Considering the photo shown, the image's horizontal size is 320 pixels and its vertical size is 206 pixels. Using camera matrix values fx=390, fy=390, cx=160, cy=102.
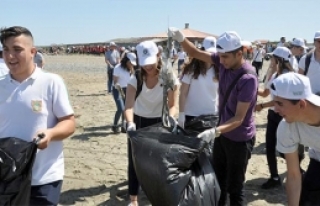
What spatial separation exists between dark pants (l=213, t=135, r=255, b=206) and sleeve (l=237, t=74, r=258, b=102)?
0.41 metres

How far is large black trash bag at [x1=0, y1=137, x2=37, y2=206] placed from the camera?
7.04ft

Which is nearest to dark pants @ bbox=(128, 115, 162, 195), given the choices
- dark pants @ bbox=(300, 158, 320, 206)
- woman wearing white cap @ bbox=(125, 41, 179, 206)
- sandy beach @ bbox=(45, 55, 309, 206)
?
woman wearing white cap @ bbox=(125, 41, 179, 206)

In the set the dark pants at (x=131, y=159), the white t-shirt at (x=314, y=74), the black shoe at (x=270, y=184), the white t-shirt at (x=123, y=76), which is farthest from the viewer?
the white t-shirt at (x=123, y=76)

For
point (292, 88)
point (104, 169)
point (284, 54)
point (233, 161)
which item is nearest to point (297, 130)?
point (292, 88)

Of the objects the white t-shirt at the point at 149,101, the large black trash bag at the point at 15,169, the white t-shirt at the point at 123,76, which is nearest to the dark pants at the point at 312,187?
the white t-shirt at the point at 149,101

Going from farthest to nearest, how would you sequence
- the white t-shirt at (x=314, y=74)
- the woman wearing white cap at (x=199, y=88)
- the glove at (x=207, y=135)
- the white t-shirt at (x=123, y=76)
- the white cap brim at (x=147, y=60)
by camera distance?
the white t-shirt at (x=123, y=76) < the white t-shirt at (x=314, y=74) < the woman wearing white cap at (x=199, y=88) < the white cap brim at (x=147, y=60) < the glove at (x=207, y=135)

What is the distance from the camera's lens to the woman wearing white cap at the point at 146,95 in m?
3.27

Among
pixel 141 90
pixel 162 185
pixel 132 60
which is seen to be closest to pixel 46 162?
pixel 162 185

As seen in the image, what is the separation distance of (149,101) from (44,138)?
4.83 feet

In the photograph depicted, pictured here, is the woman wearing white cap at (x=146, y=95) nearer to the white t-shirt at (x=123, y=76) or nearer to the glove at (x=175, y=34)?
the glove at (x=175, y=34)

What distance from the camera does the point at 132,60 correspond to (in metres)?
6.79

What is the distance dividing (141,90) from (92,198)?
1533 mm

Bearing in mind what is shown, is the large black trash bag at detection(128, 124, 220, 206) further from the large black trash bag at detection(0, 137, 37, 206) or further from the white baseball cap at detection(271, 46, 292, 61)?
the white baseball cap at detection(271, 46, 292, 61)

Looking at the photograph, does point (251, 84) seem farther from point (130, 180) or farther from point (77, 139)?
point (77, 139)
